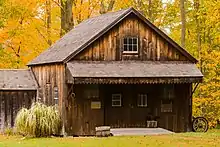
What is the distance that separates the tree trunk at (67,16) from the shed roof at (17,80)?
741 centimetres

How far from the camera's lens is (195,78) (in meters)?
29.5

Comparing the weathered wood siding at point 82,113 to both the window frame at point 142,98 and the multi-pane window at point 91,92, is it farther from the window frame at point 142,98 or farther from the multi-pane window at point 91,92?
the window frame at point 142,98

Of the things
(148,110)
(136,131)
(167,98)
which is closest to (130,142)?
(136,131)

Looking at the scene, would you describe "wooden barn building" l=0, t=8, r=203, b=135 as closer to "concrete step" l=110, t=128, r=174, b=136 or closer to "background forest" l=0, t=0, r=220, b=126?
"concrete step" l=110, t=128, r=174, b=136

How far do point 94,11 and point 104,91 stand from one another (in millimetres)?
18401

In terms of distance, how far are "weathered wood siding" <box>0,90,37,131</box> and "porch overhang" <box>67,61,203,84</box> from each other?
5292mm

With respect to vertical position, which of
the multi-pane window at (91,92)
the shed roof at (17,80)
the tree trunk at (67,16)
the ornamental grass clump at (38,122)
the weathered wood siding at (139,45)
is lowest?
the ornamental grass clump at (38,122)

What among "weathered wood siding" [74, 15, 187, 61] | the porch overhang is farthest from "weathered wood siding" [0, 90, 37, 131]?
"weathered wood siding" [74, 15, 187, 61]

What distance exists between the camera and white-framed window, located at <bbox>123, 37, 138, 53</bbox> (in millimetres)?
29795

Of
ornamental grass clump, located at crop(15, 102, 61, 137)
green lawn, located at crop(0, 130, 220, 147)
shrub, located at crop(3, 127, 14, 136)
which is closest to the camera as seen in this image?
green lawn, located at crop(0, 130, 220, 147)

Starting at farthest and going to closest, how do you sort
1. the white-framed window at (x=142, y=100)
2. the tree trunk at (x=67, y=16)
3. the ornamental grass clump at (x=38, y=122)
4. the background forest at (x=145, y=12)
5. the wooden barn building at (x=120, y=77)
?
the tree trunk at (x=67, y=16)
the background forest at (x=145, y=12)
the white-framed window at (x=142, y=100)
the wooden barn building at (x=120, y=77)
the ornamental grass clump at (x=38, y=122)

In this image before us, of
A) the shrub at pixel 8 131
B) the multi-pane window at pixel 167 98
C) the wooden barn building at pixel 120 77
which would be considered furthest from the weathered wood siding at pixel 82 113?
the shrub at pixel 8 131

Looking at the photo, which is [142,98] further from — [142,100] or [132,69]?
[132,69]

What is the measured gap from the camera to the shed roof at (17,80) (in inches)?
1264
